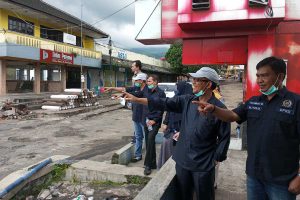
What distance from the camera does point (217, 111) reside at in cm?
251

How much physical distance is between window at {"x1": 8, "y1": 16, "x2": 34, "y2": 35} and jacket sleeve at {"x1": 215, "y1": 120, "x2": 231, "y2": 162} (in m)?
19.4

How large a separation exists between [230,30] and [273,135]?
14.4 ft

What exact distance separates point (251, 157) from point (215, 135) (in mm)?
487

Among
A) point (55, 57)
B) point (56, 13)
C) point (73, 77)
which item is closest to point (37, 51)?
point (55, 57)

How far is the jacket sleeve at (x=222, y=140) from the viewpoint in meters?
2.94

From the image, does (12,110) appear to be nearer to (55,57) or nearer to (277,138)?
(55,57)

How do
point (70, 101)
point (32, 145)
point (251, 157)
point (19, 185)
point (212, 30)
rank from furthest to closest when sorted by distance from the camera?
point (70, 101) < point (32, 145) < point (212, 30) < point (19, 185) < point (251, 157)

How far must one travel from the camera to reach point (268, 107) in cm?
247

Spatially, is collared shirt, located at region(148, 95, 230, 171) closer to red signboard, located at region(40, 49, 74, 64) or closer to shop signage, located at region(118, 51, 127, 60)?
red signboard, located at region(40, 49, 74, 64)

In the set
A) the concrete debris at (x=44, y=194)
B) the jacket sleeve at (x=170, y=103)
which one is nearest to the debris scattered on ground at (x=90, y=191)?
the concrete debris at (x=44, y=194)

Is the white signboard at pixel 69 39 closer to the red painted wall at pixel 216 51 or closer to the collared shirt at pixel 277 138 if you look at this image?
Result: the red painted wall at pixel 216 51

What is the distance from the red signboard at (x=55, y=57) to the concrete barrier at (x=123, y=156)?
47.4 ft

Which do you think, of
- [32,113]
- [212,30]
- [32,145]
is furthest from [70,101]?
[212,30]

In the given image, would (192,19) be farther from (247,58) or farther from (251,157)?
(251,157)
